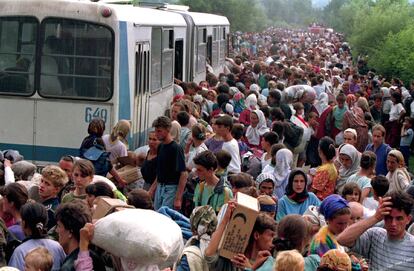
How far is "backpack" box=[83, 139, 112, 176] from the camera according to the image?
1145 cm

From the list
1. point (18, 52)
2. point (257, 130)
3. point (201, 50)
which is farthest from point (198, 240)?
point (201, 50)

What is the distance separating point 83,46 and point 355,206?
5.96m

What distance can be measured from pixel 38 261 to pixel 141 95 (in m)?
8.35

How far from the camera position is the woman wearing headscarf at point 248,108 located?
645 inches

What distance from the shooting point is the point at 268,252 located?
23.1ft

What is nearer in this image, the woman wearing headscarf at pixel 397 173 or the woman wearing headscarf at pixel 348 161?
the woman wearing headscarf at pixel 397 173

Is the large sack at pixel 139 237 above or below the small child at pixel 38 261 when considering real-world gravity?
above

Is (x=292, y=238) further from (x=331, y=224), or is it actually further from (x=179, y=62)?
(x=179, y=62)

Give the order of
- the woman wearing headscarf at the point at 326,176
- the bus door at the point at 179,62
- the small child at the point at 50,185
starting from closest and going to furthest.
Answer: the small child at the point at 50,185 → the woman wearing headscarf at the point at 326,176 → the bus door at the point at 179,62

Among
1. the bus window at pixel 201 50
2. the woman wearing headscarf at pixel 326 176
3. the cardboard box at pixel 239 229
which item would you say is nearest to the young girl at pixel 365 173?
the woman wearing headscarf at pixel 326 176

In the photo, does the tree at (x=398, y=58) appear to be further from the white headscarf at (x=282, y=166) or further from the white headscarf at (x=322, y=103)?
the white headscarf at (x=282, y=166)

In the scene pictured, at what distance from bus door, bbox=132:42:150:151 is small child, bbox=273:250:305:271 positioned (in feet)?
26.4

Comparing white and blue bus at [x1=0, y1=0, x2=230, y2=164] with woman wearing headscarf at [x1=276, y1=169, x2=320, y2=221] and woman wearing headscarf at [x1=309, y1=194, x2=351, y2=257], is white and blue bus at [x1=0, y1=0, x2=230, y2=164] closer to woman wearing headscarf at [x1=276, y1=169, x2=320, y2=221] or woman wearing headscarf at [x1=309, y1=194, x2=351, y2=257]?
woman wearing headscarf at [x1=276, y1=169, x2=320, y2=221]

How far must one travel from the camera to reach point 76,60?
13.6 m
